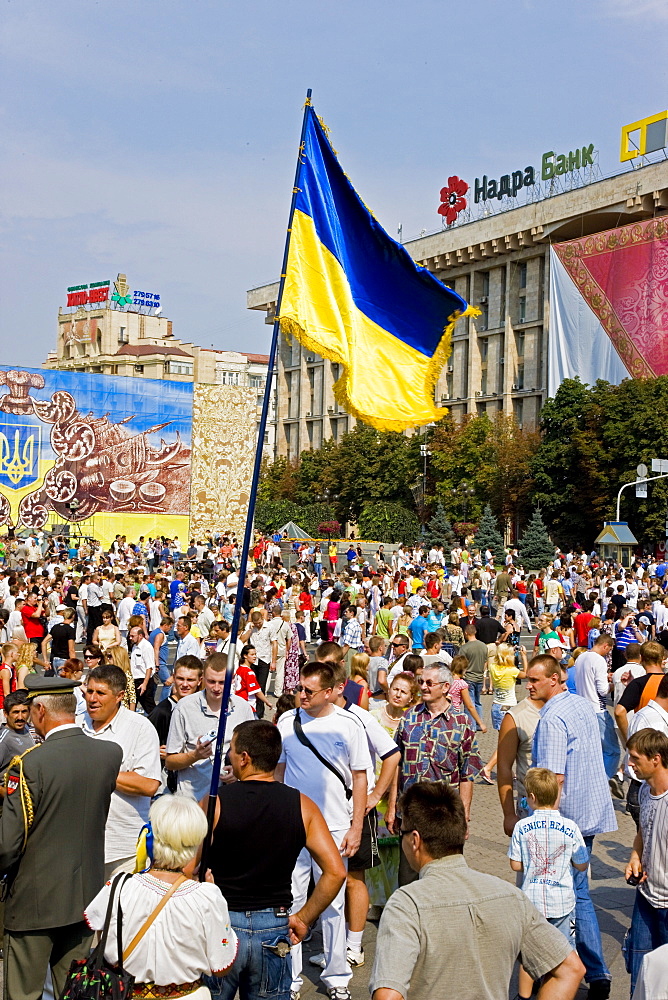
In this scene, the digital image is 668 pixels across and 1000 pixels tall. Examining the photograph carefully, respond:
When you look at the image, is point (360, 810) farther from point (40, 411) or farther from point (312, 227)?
point (40, 411)

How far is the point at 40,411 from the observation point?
52.3m

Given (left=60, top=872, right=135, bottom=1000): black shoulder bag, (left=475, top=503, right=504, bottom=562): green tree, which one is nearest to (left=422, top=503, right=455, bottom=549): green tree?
(left=475, top=503, right=504, bottom=562): green tree

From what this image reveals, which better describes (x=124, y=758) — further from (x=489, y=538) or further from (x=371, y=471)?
(x=371, y=471)

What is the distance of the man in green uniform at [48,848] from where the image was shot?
14.8ft

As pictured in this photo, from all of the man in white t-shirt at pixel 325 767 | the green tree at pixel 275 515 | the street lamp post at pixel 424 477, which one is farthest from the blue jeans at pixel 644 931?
the green tree at pixel 275 515

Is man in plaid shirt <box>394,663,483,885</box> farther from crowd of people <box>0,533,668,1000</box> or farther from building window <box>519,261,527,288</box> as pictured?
building window <box>519,261,527,288</box>

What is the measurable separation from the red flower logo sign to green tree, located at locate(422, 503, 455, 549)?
2333cm

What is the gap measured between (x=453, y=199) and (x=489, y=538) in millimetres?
30381

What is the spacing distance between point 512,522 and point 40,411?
84.0ft

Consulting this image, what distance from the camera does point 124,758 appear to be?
5.29 m

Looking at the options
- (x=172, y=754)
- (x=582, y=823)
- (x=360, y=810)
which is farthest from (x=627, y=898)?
(x=172, y=754)

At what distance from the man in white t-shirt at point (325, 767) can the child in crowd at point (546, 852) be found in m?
0.89

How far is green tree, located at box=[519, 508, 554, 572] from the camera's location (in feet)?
156

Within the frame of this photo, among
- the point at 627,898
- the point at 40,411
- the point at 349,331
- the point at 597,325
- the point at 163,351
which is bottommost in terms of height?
the point at 627,898
